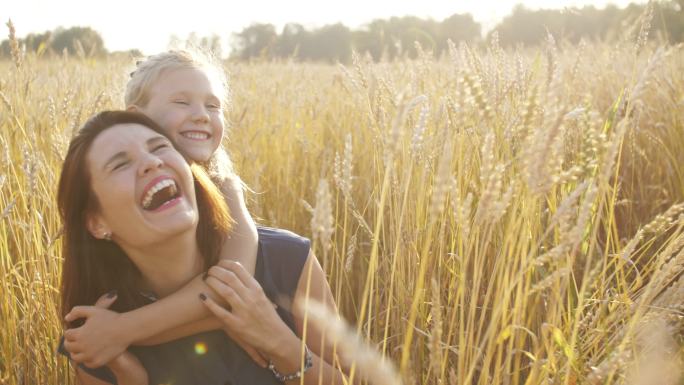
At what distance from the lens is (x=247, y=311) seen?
4.79 ft

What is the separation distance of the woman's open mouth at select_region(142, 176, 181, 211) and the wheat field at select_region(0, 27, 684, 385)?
24cm

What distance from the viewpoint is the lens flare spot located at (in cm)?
160

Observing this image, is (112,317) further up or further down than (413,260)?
further down

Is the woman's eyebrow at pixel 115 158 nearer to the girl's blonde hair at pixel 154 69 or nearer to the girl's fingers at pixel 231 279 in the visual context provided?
the girl's fingers at pixel 231 279

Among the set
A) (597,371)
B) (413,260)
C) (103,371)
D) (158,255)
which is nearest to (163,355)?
(103,371)

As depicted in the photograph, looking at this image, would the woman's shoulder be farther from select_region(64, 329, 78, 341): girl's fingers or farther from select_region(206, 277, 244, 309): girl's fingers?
select_region(64, 329, 78, 341): girl's fingers

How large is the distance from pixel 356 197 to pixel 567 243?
1.87 m

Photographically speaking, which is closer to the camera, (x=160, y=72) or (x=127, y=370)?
(x=127, y=370)

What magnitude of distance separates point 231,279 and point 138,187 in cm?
30

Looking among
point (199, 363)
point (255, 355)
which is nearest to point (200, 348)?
point (199, 363)

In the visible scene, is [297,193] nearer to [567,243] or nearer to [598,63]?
[567,243]

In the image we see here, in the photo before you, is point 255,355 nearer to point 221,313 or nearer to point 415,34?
point 221,313

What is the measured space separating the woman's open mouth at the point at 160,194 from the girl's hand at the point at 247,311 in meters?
0.20

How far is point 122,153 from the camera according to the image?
1507mm
